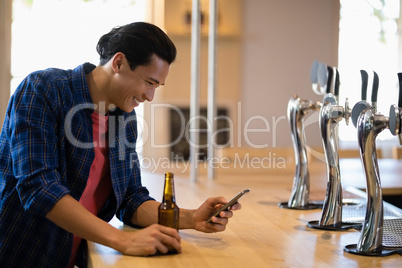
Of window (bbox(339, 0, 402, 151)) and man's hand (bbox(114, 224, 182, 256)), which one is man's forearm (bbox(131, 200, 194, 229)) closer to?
man's hand (bbox(114, 224, 182, 256))

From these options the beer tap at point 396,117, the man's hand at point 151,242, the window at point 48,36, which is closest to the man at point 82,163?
the man's hand at point 151,242

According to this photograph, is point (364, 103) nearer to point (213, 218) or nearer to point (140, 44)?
point (213, 218)

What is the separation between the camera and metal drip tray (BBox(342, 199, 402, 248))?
51.2 inches

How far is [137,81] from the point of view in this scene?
1.38 metres

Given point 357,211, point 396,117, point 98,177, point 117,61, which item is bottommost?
point 357,211

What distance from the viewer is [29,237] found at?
136 centimetres

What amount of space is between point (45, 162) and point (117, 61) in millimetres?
298

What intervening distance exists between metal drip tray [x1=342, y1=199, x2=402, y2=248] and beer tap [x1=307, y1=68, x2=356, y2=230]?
0.09 m

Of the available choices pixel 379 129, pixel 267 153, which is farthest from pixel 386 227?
pixel 267 153

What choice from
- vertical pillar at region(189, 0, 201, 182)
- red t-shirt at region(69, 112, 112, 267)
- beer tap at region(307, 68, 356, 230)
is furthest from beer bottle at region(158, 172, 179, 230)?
vertical pillar at region(189, 0, 201, 182)

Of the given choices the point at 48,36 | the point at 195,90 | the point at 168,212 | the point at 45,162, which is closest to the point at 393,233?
the point at 168,212

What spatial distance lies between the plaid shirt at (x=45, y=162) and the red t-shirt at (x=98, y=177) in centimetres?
3

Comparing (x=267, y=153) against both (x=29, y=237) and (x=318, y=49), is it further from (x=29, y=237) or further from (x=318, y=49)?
(x=318, y=49)

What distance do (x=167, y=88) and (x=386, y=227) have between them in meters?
3.99
